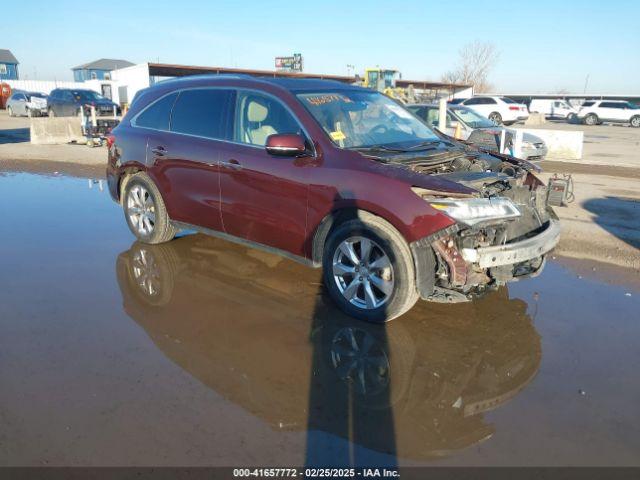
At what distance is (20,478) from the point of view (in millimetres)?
2520

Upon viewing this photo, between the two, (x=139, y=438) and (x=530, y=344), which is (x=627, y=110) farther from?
(x=139, y=438)

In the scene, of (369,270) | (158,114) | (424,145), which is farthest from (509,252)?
(158,114)

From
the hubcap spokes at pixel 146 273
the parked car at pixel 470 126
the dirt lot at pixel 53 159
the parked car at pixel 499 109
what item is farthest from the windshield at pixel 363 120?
the parked car at pixel 499 109

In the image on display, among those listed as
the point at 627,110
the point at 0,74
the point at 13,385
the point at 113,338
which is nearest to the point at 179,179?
the point at 113,338

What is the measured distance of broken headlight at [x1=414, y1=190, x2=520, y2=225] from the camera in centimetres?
370

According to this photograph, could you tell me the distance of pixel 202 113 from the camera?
17.5 ft

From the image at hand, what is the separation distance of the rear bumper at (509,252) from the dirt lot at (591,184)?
221 centimetres

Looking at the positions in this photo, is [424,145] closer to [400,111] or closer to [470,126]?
[400,111]

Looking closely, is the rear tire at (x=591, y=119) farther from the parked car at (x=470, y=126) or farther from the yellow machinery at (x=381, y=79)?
the parked car at (x=470, y=126)

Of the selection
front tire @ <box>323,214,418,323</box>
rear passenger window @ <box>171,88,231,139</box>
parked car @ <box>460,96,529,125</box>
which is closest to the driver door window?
rear passenger window @ <box>171,88,231,139</box>

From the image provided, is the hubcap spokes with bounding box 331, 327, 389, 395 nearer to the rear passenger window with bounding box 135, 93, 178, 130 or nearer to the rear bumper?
the rear bumper

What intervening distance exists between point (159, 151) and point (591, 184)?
8.79 meters

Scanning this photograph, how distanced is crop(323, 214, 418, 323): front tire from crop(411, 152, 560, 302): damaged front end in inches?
5.3

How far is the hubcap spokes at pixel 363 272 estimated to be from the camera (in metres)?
4.01
